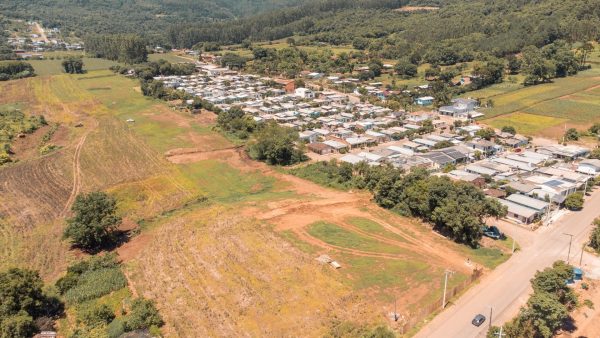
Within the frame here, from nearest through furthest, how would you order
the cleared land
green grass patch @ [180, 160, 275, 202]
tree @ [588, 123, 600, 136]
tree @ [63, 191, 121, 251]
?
the cleared land < tree @ [63, 191, 121, 251] < green grass patch @ [180, 160, 275, 202] < tree @ [588, 123, 600, 136]

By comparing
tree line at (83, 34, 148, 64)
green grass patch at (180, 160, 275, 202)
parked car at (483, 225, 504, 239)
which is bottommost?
parked car at (483, 225, 504, 239)

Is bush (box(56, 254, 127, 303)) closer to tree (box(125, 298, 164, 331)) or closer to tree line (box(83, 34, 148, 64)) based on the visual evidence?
tree (box(125, 298, 164, 331))

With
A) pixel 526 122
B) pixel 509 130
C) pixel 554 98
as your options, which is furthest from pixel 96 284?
pixel 554 98

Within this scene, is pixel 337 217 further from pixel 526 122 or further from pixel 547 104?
pixel 547 104

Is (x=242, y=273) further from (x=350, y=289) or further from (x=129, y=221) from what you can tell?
(x=129, y=221)

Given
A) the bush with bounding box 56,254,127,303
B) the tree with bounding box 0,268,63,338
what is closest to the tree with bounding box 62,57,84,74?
the bush with bounding box 56,254,127,303
